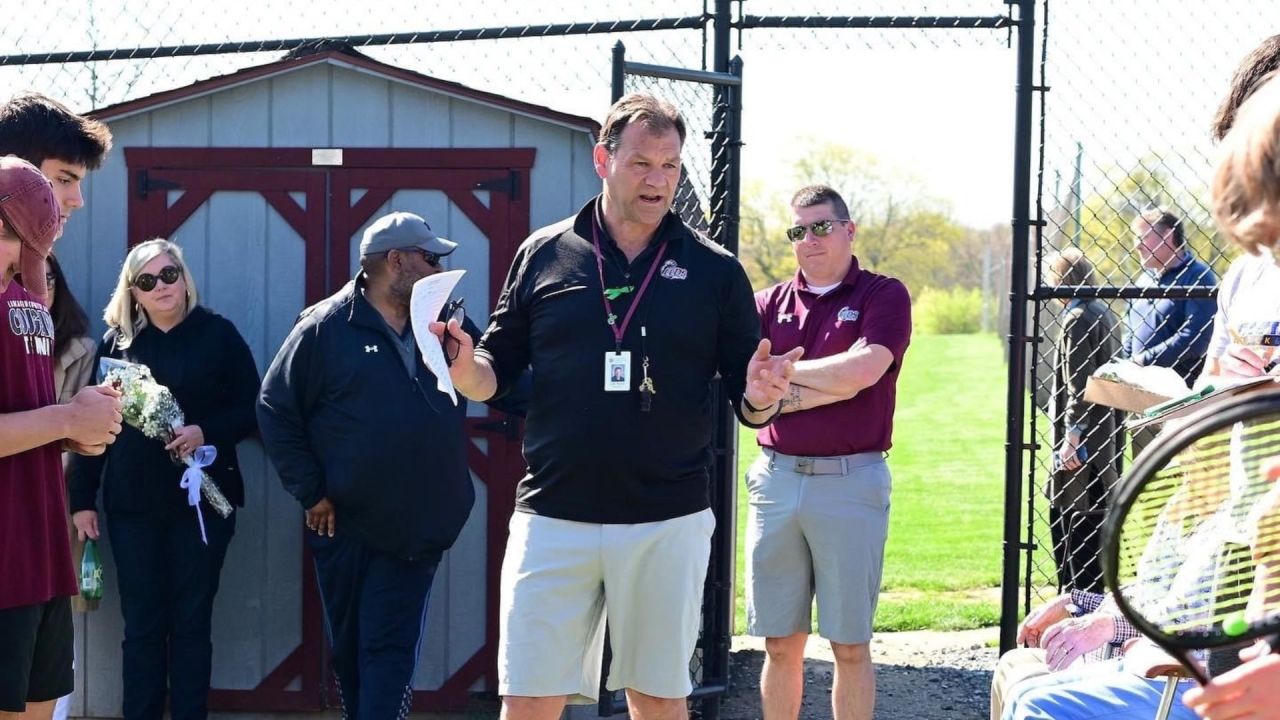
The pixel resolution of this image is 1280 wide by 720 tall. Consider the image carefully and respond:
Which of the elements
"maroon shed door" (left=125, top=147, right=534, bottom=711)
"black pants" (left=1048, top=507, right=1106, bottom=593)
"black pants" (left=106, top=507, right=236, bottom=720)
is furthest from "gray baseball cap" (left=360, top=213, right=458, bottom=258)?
"black pants" (left=1048, top=507, right=1106, bottom=593)

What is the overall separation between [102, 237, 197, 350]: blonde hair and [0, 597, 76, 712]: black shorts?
84.5 inches

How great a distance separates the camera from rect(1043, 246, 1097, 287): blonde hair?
6258mm

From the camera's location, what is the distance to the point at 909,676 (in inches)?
239

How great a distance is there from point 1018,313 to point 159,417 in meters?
3.22

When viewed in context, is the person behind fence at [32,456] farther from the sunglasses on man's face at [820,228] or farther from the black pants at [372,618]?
the sunglasses on man's face at [820,228]

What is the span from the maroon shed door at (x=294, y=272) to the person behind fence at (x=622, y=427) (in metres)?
1.85

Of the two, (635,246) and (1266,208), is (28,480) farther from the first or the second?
(1266,208)

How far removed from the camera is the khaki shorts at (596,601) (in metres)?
3.56

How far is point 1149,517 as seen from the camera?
2002 millimetres

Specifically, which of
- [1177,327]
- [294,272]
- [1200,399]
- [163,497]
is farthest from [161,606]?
[1177,327]

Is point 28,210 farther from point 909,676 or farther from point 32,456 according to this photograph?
point 909,676

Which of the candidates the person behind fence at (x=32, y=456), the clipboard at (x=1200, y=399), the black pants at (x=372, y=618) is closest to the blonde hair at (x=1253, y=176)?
the clipboard at (x=1200, y=399)

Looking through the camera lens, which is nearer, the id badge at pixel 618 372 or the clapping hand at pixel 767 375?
the clapping hand at pixel 767 375

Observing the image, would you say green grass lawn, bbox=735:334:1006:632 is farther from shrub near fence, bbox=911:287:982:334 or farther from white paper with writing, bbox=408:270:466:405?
shrub near fence, bbox=911:287:982:334
